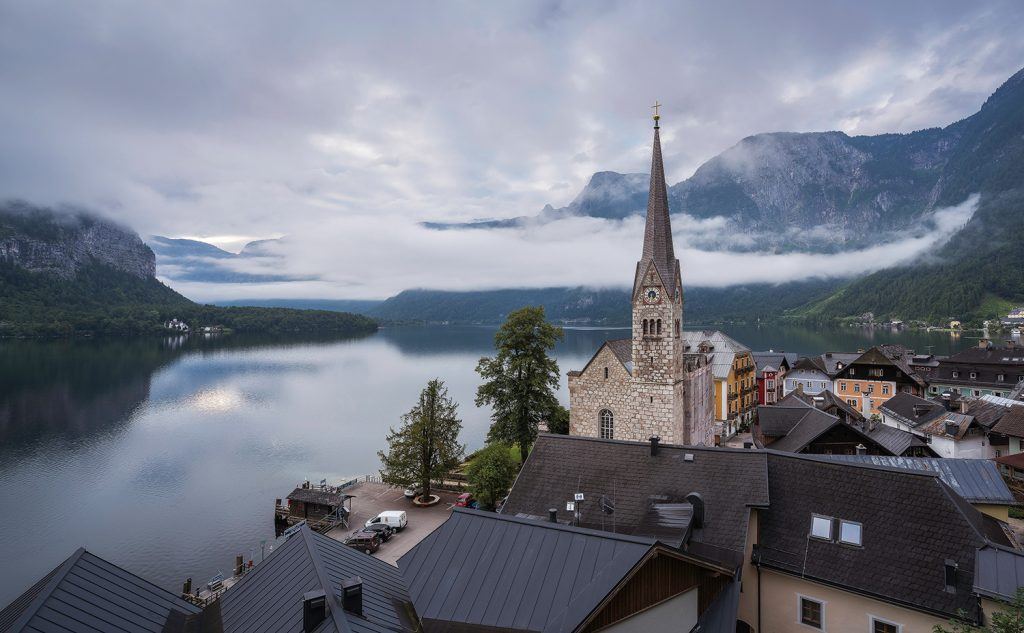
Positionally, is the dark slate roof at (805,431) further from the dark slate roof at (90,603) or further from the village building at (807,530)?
the dark slate roof at (90,603)

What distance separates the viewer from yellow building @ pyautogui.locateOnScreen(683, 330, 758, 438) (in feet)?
155

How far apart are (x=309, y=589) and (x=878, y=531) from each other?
13.3 m

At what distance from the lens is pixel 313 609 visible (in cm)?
708

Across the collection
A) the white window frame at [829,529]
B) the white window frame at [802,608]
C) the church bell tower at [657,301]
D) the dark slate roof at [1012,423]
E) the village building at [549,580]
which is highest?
the church bell tower at [657,301]

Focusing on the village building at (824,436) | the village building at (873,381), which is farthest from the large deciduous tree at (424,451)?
→ the village building at (873,381)

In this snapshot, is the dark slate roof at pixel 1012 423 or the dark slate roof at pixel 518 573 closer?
the dark slate roof at pixel 518 573

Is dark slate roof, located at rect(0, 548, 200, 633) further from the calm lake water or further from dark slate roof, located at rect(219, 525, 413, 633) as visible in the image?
the calm lake water

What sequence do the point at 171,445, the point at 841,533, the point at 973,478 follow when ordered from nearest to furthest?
the point at 841,533 < the point at 973,478 < the point at 171,445

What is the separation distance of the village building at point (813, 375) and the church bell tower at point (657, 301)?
3601 cm

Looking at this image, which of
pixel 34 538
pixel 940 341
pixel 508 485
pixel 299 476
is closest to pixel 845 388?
pixel 508 485

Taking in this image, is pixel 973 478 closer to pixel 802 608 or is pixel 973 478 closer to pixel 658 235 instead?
pixel 802 608

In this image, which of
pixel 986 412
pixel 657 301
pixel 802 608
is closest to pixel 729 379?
pixel 986 412

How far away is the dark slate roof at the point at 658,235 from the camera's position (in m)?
29.2

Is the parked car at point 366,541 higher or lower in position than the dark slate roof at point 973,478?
lower
